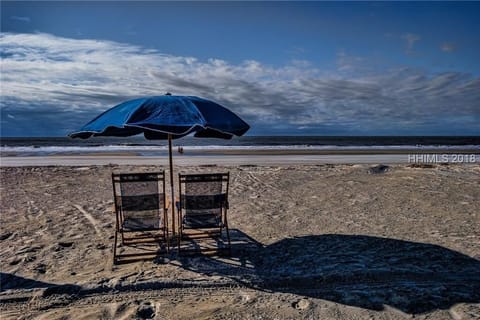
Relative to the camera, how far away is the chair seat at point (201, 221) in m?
4.54

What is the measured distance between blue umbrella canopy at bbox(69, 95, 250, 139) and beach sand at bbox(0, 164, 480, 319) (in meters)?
1.53

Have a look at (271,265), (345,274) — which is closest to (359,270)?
(345,274)

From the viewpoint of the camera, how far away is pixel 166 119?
3746mm

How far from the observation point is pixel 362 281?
3.77 meters

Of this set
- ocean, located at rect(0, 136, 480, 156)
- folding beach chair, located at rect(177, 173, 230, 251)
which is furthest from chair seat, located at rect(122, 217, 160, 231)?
ocean, located at rect(0, 136, 480, 156)

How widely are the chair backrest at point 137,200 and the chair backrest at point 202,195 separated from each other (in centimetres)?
30

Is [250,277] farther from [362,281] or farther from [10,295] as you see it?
[10,295]

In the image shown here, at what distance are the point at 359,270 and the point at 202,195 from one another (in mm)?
1996

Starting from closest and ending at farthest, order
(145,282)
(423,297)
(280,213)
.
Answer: (423,297) < (145,282) < (280,213)

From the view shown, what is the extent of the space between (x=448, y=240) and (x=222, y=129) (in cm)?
351

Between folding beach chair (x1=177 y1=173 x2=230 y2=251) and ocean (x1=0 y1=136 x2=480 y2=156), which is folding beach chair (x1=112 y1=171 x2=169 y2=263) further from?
ocean (x1=0 y1=136 x2=480 y2=156)

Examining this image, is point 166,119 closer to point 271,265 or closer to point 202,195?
point 202,195

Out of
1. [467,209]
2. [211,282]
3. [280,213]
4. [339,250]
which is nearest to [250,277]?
[211,282]

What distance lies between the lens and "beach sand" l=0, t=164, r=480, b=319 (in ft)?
10.8
